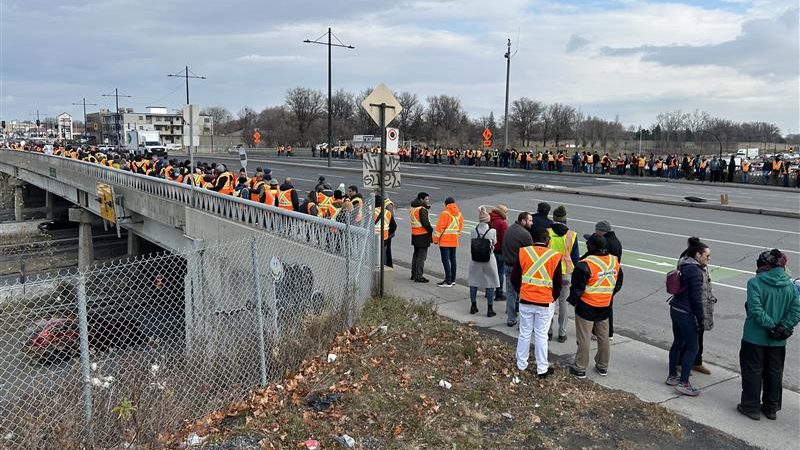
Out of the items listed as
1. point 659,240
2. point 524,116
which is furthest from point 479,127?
point 659,240

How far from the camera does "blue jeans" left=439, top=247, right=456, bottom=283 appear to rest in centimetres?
1083

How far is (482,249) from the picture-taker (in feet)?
29.7

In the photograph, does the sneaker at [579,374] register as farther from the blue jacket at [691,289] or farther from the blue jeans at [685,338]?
the blue jacket at [691,289]

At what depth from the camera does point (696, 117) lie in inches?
4058

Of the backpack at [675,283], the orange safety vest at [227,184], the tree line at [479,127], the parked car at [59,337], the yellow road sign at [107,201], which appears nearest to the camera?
the backpack at [675,283]

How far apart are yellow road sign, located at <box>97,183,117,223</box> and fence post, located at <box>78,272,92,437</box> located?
19765 millimetres

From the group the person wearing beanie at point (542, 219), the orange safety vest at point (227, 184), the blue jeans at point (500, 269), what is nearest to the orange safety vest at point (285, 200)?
the orange safety vest at point (227, 184)

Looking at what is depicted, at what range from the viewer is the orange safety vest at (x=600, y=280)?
644 cm

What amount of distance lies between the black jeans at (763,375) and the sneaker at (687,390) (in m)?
0.51

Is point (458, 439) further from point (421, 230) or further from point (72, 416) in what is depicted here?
point (421, 230)

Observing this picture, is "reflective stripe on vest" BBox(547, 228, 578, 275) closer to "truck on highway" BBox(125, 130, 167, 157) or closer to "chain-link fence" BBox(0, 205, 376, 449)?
"chain-link fence" BBox(0, 205, 376, 449)

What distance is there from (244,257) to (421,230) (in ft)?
10.8

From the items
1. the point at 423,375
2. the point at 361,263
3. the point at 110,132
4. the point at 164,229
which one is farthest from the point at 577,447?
the point at 110,132

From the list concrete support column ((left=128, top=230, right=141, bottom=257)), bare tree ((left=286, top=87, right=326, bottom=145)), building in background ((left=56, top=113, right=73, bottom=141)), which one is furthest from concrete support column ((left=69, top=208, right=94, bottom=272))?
building in background ((left=56, top=113, right=73, bottom=141))
